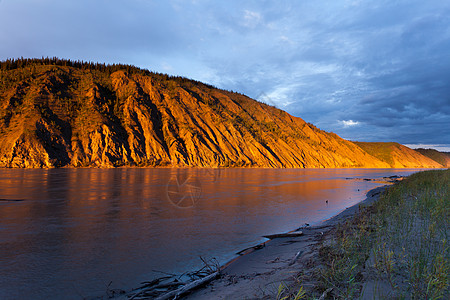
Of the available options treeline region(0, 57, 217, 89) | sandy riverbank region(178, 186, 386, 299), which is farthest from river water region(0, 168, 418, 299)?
treeline region(0, 57, 217, 89)

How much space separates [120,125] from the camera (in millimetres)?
68312

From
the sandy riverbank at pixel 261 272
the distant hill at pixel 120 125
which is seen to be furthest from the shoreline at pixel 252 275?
the distant hill at pixel 120 125

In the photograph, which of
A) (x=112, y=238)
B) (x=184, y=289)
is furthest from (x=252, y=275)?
(x=112, y=238)

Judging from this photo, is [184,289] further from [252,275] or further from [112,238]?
[112,238]

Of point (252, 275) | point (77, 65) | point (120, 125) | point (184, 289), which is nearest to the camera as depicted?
point (184, 289)

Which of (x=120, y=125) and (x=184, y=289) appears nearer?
(x=184, y=289)

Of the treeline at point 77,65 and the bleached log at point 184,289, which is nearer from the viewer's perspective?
the bleached log at point 184,289

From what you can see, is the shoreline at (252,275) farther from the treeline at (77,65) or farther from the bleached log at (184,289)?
the treeline at (77,65)

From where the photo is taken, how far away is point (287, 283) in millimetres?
3787

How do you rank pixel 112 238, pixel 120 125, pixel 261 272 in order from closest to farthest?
pixel 261 272
pixel 112 238
pixel 120 125

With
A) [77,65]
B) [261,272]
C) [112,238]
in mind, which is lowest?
[112,238]

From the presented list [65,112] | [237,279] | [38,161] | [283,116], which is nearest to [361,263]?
[237,279]

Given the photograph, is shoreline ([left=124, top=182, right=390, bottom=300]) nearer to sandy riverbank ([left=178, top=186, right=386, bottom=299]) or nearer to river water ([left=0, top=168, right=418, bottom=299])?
sandy riverbank ([left=178, top=186, right=386, bottom=299])

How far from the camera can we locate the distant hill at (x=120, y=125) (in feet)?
179
